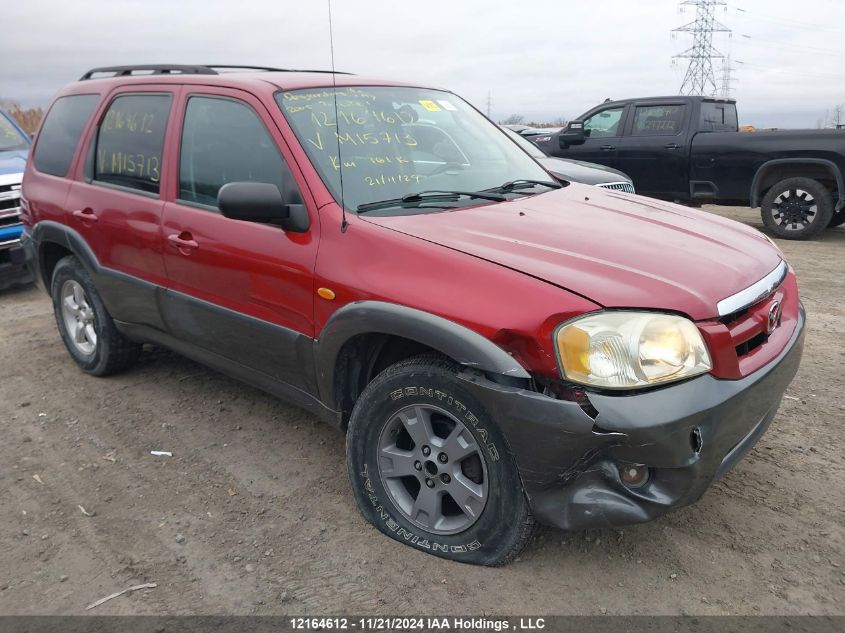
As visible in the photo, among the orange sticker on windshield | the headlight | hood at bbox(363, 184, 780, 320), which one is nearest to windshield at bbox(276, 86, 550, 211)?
the orange sticker on windshield

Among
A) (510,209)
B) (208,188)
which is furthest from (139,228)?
(510,209)

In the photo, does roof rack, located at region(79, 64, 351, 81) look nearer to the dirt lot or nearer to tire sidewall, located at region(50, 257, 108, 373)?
tire sidewall, located at region(50, 257, 108, 373)

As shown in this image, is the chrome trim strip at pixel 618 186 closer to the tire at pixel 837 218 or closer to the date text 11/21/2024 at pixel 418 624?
the tire at pixel 837 218

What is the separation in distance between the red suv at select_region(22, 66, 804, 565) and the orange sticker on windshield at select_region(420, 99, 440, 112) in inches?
1.2

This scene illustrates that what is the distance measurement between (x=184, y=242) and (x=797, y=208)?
8.36 metres

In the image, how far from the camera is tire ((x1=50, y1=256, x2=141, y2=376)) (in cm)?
441

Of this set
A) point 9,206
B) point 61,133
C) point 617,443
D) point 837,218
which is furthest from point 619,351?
point 837,218

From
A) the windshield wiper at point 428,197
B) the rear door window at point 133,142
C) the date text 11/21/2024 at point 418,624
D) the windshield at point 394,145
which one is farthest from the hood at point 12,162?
the date text 11/21/2024 at point 418,624

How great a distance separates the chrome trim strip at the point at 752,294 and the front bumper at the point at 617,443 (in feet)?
0.81

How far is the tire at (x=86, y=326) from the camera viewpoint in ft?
14.5

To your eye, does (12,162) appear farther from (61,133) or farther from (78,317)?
(78,317)

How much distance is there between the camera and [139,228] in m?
3.78

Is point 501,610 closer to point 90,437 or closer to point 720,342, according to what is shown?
point 720,342

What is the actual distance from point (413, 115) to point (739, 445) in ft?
7.10
